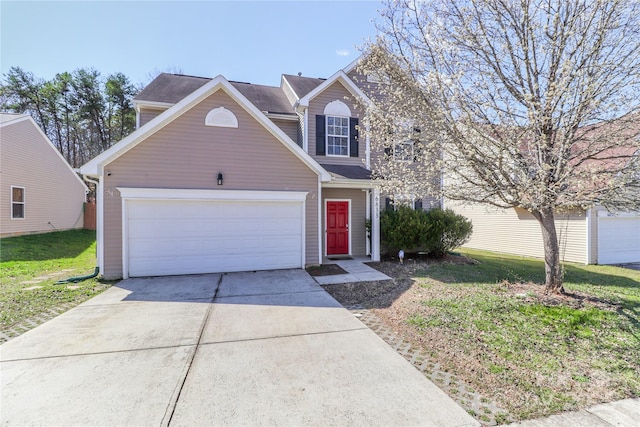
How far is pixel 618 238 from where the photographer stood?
12.0m

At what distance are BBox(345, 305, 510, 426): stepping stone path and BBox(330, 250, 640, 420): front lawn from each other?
104 millimetres

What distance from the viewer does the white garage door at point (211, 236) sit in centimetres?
773

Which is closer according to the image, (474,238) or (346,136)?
(346,136)

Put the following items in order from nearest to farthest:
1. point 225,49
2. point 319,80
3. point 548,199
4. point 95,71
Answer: point 548,199, point 225,49, point 319,80, point 95,71

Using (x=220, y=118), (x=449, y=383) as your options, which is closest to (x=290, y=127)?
(x=220, y=118)

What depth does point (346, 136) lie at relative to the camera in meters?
11.3

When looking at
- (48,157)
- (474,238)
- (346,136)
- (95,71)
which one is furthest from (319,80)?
(95,71)

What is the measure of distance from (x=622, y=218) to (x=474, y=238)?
229 inches

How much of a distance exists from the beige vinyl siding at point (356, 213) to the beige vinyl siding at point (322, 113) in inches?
46.0

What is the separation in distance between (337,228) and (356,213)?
960 mm

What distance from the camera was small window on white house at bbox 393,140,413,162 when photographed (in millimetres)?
6814

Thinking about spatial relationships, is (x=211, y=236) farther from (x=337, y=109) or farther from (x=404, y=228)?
(x=337, y=109)

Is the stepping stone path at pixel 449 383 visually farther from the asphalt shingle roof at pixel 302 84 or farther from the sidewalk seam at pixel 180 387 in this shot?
the asphalt shingle roof at pixel 302 84

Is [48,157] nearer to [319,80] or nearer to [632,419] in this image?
[319,80]
